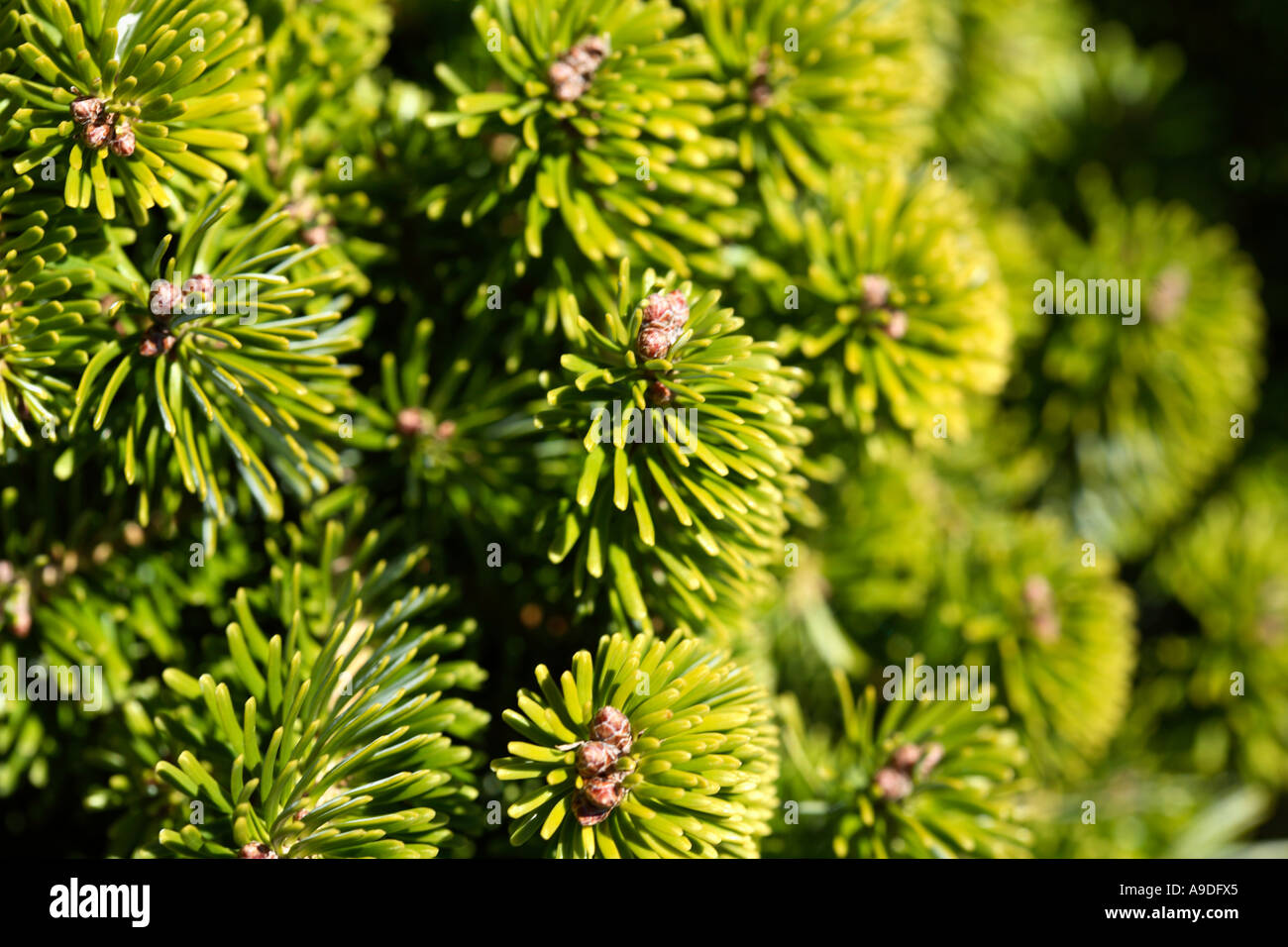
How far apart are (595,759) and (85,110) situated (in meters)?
0.37

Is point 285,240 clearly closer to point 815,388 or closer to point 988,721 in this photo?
point 815,388

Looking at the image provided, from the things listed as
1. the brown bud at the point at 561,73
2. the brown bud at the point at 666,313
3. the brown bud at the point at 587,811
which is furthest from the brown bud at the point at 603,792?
the brown bud at the point at 561,73

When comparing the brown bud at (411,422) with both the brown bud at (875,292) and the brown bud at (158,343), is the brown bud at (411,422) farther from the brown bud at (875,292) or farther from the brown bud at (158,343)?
the brown bud at (875,292)

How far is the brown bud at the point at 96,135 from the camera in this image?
0.43m

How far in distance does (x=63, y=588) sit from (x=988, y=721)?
54 cm

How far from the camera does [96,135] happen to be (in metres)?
0.43

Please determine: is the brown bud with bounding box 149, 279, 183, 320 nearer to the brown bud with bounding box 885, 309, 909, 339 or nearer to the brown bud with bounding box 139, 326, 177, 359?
the brown bud with bounding box 139, 326, 177, 359

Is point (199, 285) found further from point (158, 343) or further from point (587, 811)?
point (587, 811)

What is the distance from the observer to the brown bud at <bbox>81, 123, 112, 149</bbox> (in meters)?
0.43

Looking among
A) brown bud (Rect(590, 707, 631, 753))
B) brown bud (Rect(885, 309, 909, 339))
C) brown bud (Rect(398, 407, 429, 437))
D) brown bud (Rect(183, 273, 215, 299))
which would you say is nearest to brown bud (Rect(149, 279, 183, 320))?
brown bud (Rect(183, 273, 215, 299))

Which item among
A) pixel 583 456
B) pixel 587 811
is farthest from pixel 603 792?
pixel 583 456

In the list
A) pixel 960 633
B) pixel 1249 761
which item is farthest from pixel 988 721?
pixel 1249 761

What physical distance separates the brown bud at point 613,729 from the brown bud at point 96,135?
346 millimetres

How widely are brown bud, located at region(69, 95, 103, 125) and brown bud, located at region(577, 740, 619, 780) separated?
361 mm
